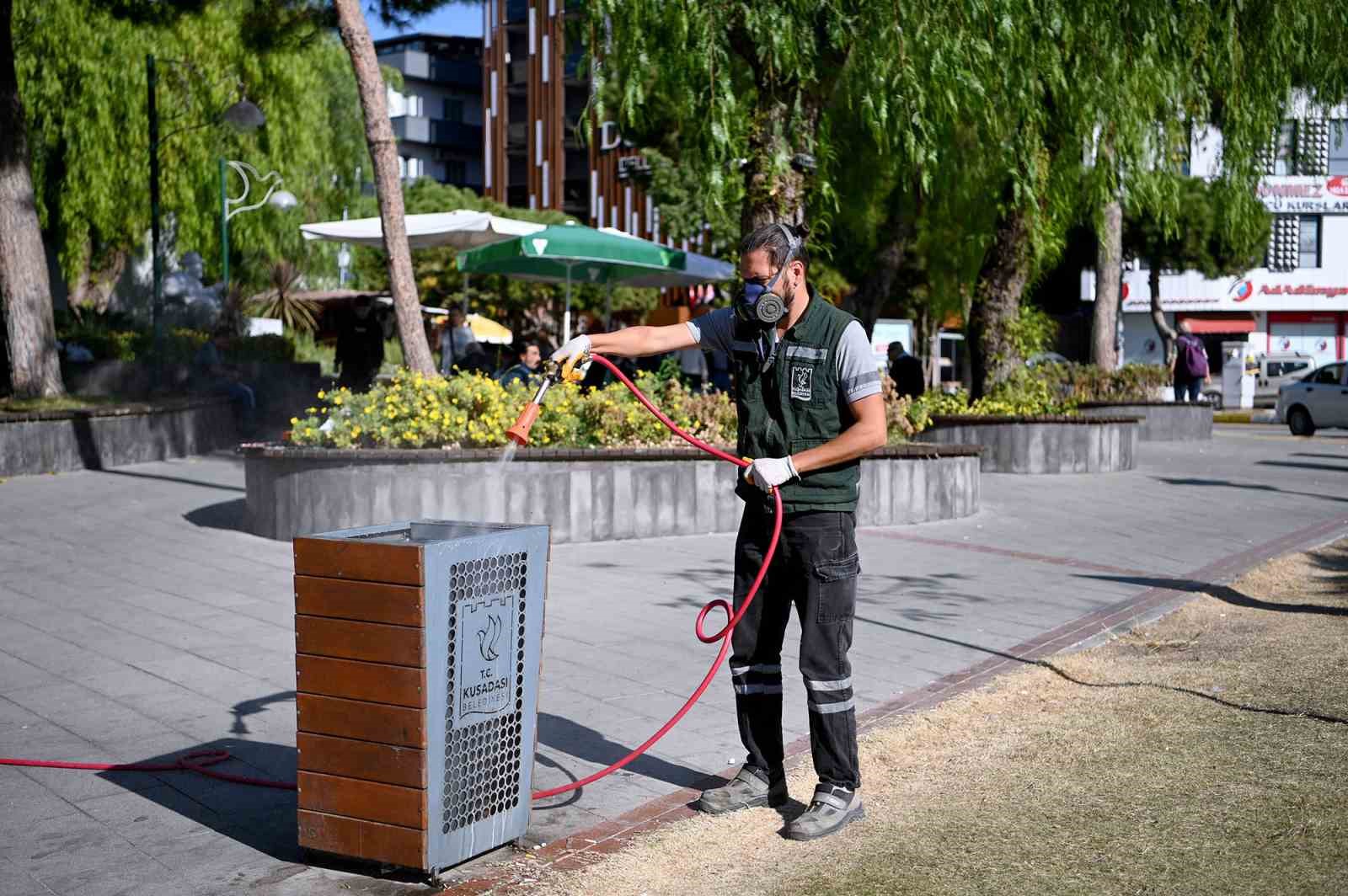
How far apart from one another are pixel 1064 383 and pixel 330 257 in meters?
23.1

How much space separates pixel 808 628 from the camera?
462cm

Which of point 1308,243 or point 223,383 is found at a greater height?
point 1308,243

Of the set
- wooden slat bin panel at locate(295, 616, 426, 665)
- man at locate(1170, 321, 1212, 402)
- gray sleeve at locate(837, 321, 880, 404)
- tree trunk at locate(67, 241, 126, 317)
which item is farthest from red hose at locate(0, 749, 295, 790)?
tree trunk at locate(67, 241, 126, 317)

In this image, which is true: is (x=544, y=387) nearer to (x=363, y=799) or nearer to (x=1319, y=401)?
(x=363, y=799)

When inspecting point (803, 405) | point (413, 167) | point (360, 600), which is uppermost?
point (413, 167)

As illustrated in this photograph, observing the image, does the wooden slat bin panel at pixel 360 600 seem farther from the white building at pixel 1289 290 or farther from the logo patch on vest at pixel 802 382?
the white building at pixel 1289 290

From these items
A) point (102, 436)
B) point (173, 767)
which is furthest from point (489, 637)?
point (102, 436)

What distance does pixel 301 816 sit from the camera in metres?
4.20

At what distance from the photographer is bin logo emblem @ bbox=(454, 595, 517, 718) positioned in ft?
13.4

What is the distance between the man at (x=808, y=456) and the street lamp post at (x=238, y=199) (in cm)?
2199

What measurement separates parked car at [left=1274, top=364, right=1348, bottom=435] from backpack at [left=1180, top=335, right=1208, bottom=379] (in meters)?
1.88

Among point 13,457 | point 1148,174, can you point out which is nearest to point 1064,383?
point 1148,174

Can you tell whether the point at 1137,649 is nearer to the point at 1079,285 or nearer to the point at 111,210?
the point at 111,210

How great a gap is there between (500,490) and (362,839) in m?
6.35
